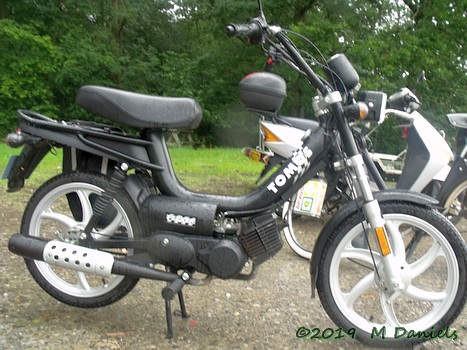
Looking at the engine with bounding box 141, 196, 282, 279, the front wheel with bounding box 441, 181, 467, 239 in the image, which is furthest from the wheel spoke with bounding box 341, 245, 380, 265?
the front wheel with bounding box 441, 181, 467, 239

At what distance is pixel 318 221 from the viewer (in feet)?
17.5

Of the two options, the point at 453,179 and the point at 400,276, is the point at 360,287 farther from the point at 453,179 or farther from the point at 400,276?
the point at 453,179

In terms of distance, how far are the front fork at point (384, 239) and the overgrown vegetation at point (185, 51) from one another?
13.9m

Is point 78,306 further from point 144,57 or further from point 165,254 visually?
point 144,57

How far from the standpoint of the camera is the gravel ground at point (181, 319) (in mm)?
2740

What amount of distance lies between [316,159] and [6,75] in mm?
20227

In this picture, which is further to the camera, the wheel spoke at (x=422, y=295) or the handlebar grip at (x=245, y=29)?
the wheel spoke at (x=422, y=295)

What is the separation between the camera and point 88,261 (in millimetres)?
2766

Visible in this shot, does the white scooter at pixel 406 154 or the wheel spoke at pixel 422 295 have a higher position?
the white scooter at pixel 406 154

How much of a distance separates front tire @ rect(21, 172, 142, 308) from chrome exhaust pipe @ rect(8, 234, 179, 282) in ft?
0.43

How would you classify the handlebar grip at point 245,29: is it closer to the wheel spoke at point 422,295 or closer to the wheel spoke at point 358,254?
the wheel spoke at point 358,254

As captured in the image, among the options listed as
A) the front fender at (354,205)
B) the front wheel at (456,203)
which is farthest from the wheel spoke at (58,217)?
the front wheel at (456,203)

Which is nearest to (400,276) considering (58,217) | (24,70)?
(58,217)

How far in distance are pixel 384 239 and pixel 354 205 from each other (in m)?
0.23
